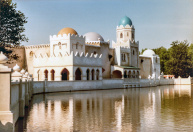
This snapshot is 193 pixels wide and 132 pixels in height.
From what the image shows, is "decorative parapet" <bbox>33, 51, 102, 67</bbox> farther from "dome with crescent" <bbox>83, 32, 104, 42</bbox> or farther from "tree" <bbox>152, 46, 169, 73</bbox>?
Result: "tree" <bbox>152, 46, 169, 73</bbox>

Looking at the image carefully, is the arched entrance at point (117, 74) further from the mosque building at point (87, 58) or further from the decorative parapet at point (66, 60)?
the decorative parapet at point (66, 60)

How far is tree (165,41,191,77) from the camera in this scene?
72.4 m

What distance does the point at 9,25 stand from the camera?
36.4 meters

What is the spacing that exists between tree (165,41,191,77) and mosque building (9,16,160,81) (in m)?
5.28

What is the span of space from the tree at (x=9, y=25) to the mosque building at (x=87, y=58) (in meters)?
7.55

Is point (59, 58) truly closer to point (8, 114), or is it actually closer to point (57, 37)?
point (57, 37)

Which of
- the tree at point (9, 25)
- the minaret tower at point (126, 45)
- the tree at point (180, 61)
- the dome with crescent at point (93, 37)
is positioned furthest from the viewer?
the tree at point (180, 61)

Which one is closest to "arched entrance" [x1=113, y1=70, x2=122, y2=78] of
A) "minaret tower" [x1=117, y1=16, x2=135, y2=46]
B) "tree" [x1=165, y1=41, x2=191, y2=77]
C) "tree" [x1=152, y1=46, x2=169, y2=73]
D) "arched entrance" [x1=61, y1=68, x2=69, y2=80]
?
"minaret tower" [x1=117, y1=16, x2=135, y2=46]

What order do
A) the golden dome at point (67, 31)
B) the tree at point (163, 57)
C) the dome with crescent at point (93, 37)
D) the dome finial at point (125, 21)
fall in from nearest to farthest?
the golden dome at point (67, 31) < the dome with crescent at point (93, 37) < the dome finial at point (125, 21) < the tree at point (163, 57)

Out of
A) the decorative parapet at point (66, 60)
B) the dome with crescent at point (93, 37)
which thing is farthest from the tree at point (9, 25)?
the dome with crescent at point (93, 37)

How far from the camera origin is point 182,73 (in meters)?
73.6

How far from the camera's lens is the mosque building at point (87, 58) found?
140 ft

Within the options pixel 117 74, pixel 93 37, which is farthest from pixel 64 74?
pixel 117 74

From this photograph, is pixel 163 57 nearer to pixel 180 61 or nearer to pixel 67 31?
pixel 180 61
